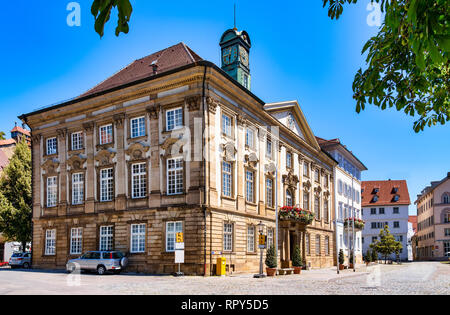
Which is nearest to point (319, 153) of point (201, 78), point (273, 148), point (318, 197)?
point (318, 197)

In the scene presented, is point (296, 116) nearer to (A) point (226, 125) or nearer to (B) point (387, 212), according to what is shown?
(A) point (226, 125)

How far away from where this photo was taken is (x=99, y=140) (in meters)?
35.5

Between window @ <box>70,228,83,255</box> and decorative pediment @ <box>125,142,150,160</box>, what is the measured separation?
7.51m

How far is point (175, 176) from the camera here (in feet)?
102

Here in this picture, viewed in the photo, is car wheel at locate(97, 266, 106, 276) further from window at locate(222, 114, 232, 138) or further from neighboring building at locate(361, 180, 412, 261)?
neighboring building at locate(361, 180, 412, 261)

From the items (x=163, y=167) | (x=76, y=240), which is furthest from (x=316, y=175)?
(x=76, y=240)

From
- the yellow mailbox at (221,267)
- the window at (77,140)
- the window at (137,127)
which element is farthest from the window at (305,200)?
the window at (77,140)

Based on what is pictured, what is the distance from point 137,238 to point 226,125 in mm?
10147

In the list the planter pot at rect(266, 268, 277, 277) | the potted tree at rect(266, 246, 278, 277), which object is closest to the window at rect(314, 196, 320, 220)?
the potted tree at rect(266, 246, 278, 277)

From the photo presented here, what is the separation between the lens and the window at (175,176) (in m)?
31.0

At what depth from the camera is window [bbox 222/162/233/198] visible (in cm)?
3247

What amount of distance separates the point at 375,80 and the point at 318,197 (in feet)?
153

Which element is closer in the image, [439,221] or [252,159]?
[252,159]

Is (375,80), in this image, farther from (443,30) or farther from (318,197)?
(318,197)
